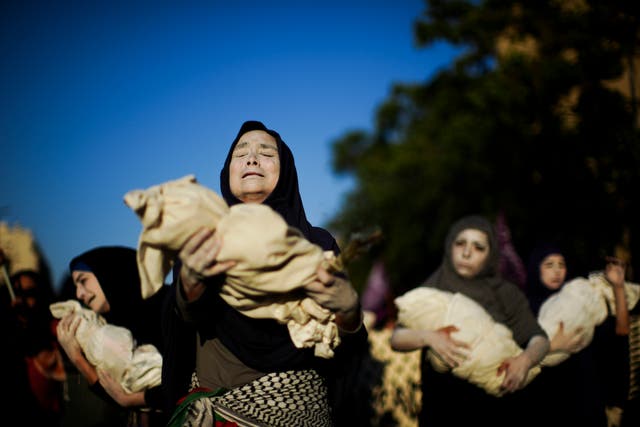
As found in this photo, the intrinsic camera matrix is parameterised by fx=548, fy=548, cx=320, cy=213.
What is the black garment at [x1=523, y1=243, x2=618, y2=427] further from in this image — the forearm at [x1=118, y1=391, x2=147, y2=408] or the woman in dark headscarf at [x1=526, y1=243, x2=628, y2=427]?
the forearm at [x1=118, y1=391, x2=147, y2=408]

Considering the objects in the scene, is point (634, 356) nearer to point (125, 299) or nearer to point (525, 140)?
point (125, 299)

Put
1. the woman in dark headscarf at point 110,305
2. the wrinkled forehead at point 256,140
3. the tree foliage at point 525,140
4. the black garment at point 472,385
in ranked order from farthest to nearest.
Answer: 1. the tree foliage at point 525,140
2. the black garment at point 472,385
3. the woman in dark headscarf at point 110,305
4. the wrinkled forehead at point 256,140

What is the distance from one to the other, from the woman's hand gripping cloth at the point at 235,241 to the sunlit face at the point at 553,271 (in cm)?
329

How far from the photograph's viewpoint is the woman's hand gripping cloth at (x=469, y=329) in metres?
3.18

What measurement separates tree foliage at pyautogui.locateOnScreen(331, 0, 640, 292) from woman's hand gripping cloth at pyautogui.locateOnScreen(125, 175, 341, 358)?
5029 mm

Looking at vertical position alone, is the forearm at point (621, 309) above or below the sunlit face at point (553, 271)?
below

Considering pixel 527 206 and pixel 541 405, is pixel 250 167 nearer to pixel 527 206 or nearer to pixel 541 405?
pixel 541 405

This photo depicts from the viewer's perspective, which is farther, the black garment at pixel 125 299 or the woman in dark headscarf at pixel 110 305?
the black garment at pixel 125 299

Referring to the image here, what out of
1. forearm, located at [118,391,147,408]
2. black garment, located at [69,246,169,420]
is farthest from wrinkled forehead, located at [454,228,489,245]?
forearm, located at [118,391,147,408]

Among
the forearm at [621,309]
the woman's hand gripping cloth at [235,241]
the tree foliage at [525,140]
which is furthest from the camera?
the tree foliage at [525,140]

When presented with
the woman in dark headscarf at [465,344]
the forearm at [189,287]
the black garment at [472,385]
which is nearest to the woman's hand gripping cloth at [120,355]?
the forearm at [189,287]

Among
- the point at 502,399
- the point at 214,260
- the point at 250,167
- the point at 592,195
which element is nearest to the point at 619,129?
the point at 592,195

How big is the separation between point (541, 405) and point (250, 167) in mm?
2908

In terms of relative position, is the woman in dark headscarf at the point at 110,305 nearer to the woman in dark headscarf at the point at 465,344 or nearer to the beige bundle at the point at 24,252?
the woman in dark headscarf at the point at 465,344
